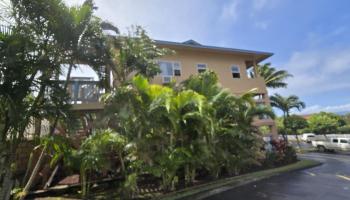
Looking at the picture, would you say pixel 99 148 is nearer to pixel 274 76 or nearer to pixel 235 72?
pixel 235 72

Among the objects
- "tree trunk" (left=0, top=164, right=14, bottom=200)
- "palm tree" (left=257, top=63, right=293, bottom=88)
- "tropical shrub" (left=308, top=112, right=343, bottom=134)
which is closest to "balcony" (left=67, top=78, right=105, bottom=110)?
"tree trunk" (left=0, top=164, right=14, bottom=200)

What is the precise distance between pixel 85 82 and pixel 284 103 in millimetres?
21087

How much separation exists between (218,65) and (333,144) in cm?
1735

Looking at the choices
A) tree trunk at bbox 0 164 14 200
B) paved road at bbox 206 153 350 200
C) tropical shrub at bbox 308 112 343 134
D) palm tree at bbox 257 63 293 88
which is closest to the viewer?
tree trunk at bbox 0 164 14 200

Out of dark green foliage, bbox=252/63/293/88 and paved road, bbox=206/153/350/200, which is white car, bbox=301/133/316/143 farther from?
paved road, bbox=206/153/350/200

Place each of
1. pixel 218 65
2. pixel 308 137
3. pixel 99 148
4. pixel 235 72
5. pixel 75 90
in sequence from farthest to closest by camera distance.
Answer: pixel 308 137, pixel 235 72, pixel 218 65, pixel 75 90, pixel 99 148

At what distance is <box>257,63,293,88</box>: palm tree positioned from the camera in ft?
82.0

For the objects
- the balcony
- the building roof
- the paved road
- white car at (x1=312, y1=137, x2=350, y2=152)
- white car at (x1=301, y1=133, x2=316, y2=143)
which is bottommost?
the paved road

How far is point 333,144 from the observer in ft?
86.2

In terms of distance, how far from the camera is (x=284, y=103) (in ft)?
84.0

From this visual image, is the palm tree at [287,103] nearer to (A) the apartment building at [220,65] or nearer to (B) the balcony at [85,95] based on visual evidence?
(A) the apartment building at [220,65]

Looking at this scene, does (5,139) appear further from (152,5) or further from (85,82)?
(152,5)

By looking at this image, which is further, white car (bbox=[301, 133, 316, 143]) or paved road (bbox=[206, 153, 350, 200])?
white car (bbox=[301, 133, 316, 143])

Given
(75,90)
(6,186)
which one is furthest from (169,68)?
(6,186)
